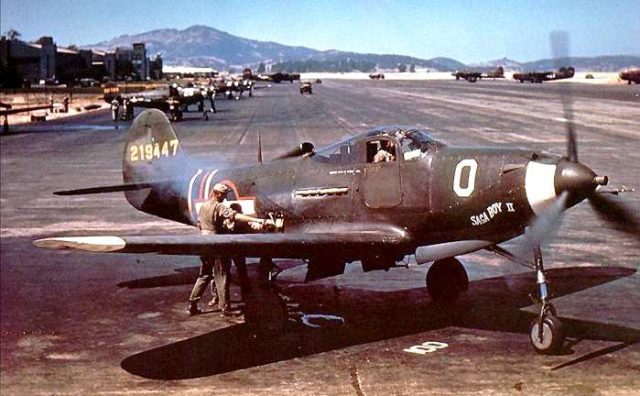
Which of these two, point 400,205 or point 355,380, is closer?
point 355,380

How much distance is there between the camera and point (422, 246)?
37.1 ft

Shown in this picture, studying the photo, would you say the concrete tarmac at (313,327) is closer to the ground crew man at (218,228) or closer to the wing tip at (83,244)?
the ground crew man at (218,228)

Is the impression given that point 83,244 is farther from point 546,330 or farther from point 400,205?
point 546,330

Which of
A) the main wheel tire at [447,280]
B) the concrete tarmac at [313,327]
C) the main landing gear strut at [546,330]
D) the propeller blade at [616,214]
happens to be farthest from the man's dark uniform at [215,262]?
the propeller blade at [616,214]

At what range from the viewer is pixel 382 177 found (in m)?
11.5

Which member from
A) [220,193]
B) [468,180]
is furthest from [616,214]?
[220,193]

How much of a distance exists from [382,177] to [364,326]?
7.28ft

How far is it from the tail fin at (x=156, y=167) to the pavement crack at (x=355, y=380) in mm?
5957

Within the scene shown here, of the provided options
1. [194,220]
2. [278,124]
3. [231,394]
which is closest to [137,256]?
[194,220]

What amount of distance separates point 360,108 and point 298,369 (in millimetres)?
69831

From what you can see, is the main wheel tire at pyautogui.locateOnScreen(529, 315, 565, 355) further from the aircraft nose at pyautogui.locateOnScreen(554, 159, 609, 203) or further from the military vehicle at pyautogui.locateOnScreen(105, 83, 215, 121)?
the military vehicle at pyautogui.locateOnScreen(105, 83, 215, 121)

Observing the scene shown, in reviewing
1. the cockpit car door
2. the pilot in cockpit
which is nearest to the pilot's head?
the cockpit car door

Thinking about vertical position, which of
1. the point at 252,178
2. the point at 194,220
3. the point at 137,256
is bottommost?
the point at 137,256

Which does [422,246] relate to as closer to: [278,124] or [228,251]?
[228,251]
